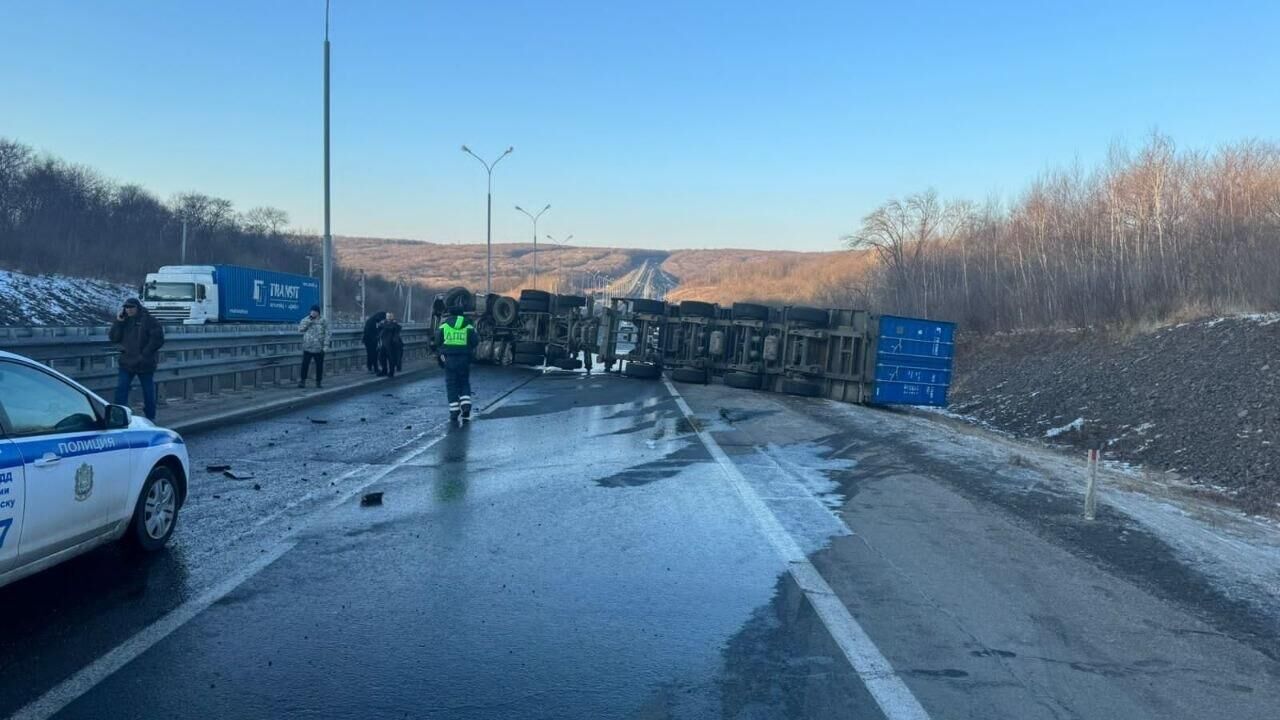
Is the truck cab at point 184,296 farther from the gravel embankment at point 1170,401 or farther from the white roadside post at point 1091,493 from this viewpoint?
the white roadside post at point 1091,493

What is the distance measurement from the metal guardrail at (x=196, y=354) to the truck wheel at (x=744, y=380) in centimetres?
1016

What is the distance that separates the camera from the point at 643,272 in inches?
7407

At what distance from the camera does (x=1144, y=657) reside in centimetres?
496

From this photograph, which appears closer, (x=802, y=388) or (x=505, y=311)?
(x=802, y=388)

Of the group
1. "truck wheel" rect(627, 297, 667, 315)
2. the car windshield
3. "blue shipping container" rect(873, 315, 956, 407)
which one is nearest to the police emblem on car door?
"blue shipping container" rect(873, 315, 956, 407)

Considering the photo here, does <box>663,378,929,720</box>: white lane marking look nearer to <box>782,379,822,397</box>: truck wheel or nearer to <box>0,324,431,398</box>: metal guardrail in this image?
<box>0,324,431,398</box>: metal guardrail

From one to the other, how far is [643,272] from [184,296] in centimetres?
15114

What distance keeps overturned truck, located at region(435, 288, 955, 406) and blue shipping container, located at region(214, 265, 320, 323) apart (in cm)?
1584

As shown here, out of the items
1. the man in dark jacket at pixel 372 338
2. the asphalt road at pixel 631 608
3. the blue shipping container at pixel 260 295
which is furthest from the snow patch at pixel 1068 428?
the blue shipping container at pixel 260 295

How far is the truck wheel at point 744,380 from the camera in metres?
23.8

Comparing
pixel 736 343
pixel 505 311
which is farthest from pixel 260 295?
pixel 736 343

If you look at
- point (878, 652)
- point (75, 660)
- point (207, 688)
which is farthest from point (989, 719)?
point (75, 660)

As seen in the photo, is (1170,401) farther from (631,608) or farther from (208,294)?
(208,294)

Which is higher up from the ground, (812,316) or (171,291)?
(812,316)
